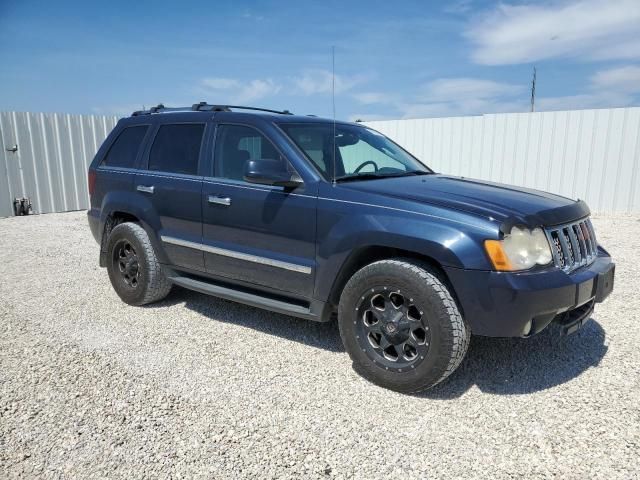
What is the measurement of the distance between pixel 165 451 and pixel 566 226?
109 inches

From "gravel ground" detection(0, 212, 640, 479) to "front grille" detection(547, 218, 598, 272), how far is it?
0.82 metres

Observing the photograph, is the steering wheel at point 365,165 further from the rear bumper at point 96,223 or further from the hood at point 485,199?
the rear bumper at point 96,223

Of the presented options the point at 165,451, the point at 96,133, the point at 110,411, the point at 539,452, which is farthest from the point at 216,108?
the point at 96,133

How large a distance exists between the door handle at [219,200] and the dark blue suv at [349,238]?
0.01 metres

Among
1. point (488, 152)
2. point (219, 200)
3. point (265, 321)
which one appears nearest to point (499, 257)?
point (219, 200)

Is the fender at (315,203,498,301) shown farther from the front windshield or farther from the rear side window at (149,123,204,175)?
the rear side window at (149,123,204,175)

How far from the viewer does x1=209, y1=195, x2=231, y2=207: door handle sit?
12.7ft

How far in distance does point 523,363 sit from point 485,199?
4.26 ft

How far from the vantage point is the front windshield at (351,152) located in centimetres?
371

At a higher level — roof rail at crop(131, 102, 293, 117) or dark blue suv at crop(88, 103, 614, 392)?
roof rail at crop(131, 102, 293, 117)

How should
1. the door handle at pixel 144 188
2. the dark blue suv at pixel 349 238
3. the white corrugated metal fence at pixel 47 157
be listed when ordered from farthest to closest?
the white corrugated metal fence at pixel 47 157
the door handle at pixel 144 188
the dark blue suv at pixel 349 238

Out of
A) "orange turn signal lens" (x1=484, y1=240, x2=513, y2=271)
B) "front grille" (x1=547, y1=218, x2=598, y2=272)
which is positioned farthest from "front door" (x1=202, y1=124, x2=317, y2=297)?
"front grille" (x1=547, y1=218, x2=598, y2=272)

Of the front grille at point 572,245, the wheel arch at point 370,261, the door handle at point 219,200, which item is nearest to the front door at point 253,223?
the door handle at point 219,200

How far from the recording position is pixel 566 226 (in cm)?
316
